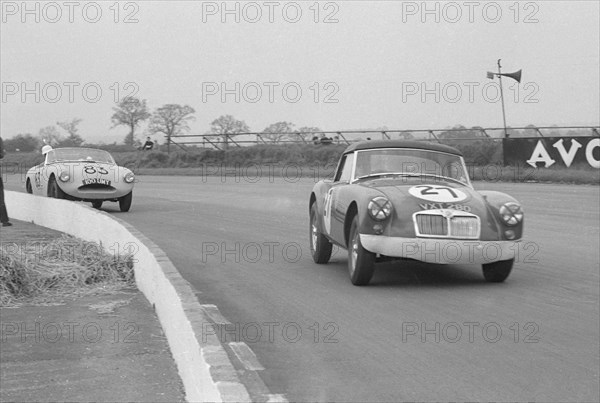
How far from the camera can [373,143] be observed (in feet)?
29.3

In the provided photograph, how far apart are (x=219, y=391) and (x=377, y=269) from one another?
5.70 meters

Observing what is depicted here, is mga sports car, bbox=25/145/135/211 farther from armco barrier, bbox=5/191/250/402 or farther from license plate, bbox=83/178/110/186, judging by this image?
armco barrier, bbox=5/191/250/402

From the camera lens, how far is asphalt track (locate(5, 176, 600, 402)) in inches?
184

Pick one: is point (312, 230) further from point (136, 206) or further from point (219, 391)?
point (136, 206)

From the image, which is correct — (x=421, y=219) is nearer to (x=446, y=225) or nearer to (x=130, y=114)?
(x=446, y=225)

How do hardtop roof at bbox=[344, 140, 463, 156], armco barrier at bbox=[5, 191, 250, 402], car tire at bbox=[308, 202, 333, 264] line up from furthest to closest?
car tire at bbox=[308, 202, 333, 264]
hardtop roof at bbox=[344, 140, 463, 156]
armco barrier at bbox=[5, 191, 250, 402]

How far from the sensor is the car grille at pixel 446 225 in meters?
7.61

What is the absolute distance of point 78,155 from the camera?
16.8 m

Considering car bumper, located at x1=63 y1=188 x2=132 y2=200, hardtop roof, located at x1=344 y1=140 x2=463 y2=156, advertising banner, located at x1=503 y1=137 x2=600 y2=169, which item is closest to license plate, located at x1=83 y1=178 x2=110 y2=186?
car bumper, located at x1=63 y1=188 x2=132 y2=200

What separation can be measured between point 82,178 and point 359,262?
9.39 m

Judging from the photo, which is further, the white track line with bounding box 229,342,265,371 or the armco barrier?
the white track line with bounding box 229,342,265,371

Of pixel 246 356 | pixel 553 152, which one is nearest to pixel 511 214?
pixel 246 356

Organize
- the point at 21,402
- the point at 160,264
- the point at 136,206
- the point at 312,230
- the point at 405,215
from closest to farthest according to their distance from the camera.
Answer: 1. the point at 21,402
2. the point at 160,264
3. the point at 405,215
4. the point at 312,230
5. the point at 136,206

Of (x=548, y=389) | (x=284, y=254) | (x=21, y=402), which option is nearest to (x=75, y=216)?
(x=284, y=254)
